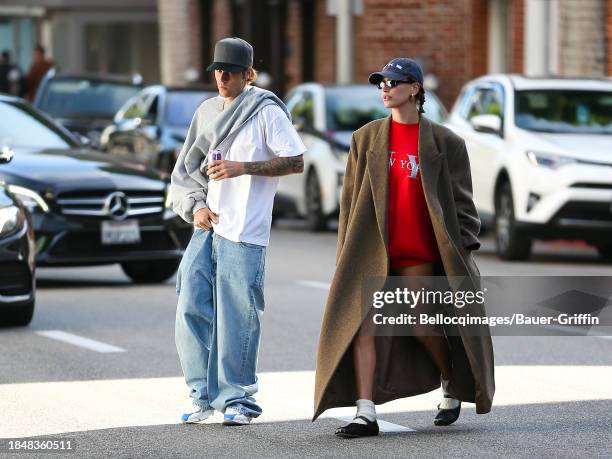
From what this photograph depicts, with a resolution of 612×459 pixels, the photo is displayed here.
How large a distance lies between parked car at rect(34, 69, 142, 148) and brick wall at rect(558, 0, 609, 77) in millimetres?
6571

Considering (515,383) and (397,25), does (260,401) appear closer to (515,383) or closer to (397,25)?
(515,383)

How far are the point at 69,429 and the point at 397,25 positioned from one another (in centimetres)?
2324

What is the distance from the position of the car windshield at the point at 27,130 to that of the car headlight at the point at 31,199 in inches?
48.1

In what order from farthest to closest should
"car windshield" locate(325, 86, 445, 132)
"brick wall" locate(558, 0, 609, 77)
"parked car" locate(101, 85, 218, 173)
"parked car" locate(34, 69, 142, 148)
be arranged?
"parked car" locate(34, 69, 142, 148), "brick wall" locate(558, 0, 609, 77), "parked car" locate(101, 85, 218, 173), "car windshield" locate(325, 86, 445, 132)

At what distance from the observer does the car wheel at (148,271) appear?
16391mm

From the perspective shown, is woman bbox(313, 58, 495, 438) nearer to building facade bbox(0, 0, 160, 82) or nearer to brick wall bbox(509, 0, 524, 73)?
brick wall bbox(509, 0, 524, 73)

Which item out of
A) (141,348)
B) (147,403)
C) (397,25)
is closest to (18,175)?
(141,348)

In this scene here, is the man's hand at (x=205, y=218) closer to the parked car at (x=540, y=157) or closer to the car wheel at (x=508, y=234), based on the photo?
the parked car at (x=540, y=157)

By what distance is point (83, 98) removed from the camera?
93.5 ft

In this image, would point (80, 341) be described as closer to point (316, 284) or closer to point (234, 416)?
point (234, 416)

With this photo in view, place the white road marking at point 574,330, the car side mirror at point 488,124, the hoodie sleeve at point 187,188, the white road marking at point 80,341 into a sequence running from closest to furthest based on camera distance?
the hoodie sleeve at point 187,188, the white road marking at point 80,341, the white road marking at point 574,330, the car side mirror at point 488,124

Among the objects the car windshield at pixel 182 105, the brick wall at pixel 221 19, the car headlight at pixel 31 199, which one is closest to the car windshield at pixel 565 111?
the car headlight at pixel 31 199

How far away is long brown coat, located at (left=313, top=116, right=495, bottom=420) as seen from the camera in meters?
8.49

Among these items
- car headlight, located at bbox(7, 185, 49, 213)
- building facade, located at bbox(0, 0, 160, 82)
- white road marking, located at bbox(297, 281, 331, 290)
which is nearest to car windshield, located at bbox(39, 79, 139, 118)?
white road marking, located at bbox(297, 281, 331, 290)
